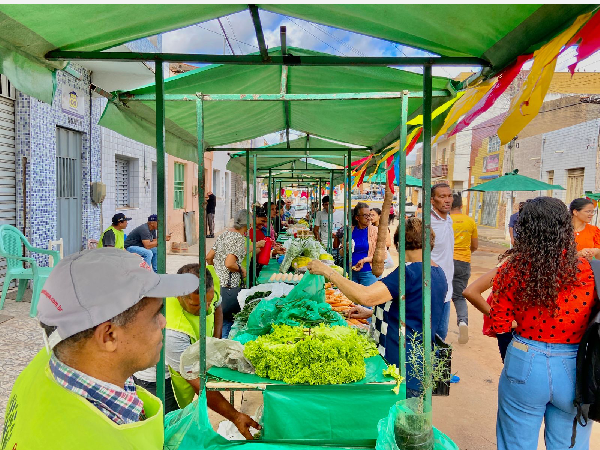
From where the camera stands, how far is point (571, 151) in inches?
742

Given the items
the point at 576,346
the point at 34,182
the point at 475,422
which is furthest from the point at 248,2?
the point at 34,182

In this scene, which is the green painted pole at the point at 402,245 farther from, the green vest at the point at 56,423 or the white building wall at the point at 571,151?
the white building wall at the point at 571,151

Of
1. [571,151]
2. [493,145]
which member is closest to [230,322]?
[571,151]

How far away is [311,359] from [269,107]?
2863 millimetres

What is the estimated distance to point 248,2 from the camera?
1.86 meters

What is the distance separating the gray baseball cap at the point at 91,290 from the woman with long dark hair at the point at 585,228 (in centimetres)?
563

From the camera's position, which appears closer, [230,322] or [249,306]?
[249,306]

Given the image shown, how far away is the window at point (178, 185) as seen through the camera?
52.9 feet

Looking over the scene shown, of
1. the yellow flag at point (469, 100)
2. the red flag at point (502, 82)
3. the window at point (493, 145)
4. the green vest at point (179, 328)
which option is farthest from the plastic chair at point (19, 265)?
the window at point (493, 145)

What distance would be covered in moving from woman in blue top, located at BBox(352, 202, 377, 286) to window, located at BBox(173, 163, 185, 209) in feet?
34.5

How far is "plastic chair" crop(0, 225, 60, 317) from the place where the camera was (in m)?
6.53

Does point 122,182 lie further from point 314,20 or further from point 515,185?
point 314,20

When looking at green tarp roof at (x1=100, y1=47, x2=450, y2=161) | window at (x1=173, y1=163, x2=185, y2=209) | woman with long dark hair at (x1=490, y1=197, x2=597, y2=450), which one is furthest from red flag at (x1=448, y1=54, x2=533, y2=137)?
window at (x1=173, y1=163, x2=185, y2=209)

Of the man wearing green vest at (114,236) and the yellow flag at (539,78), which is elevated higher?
the yellow flag at (539,78)
